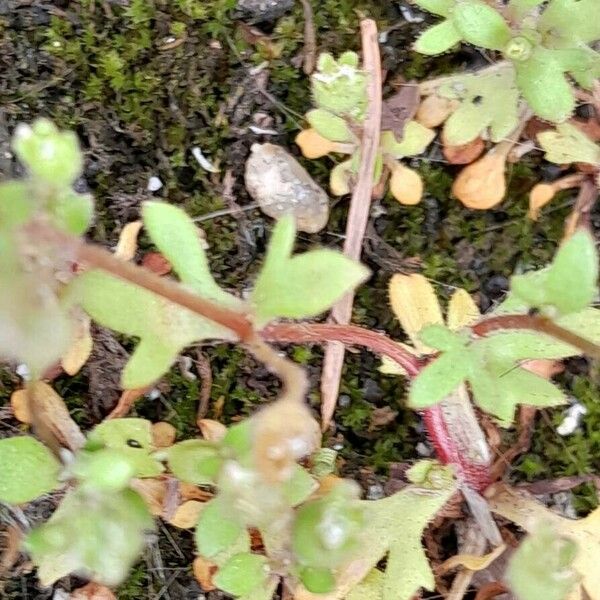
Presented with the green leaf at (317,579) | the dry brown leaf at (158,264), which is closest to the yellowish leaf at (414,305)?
the dry brown leaf at (158,264)

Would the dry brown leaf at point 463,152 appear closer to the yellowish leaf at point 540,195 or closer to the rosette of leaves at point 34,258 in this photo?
the yellowish leaf at point 540,195

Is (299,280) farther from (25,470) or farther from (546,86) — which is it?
(546,86)

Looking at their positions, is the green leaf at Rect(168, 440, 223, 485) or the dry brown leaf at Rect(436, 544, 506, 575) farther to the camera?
the dry brown leaf at Rect(436, 544, 506, 575)

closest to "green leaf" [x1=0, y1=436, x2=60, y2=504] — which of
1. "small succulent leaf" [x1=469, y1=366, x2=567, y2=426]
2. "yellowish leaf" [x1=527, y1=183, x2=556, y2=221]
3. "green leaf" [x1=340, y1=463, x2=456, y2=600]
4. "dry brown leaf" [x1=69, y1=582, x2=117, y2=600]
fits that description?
"dry brown leaf" [x1=69, y1=582, x2=117, y2=600]

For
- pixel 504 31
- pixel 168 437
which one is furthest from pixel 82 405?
pixel 504 31

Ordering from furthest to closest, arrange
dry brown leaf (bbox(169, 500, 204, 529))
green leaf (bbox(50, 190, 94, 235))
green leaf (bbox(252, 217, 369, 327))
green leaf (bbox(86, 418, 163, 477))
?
dry brown leaf (bbox(169, 500, 204, 529))
green leaf (bbox(86, 418, 163, 477))
green leaf (bbox(252, 217, 369, 327))
green leaf (bbox(50, 190, 94, 235))

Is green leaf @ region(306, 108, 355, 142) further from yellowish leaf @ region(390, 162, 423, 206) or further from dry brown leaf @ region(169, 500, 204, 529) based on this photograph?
dry brown leaf @ region(169, 500, 204, 529)
